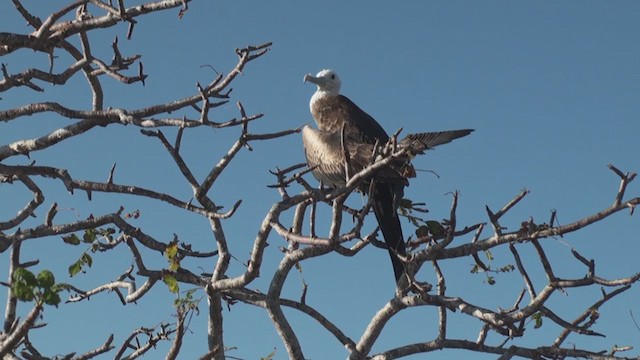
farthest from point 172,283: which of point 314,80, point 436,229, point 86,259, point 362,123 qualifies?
point 314,80

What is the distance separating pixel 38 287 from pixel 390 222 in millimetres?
4061

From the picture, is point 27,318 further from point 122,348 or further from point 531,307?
point 531,307

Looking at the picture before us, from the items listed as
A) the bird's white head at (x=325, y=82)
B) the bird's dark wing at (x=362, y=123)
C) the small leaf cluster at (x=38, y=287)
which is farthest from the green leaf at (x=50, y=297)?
the bird's white head at (x=325, y=82)

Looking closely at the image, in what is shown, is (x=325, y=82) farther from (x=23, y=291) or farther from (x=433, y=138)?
(x=23, y=291)

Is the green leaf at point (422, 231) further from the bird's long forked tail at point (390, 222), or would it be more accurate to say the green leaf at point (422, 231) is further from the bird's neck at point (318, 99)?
the bird's neck at point (318, 99)

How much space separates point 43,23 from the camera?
26.5ft

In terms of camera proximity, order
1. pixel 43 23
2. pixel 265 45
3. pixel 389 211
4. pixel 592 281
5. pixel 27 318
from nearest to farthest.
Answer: pixel 27 318 → pixel 592 281 → pixel 265 45 → pixel 43 23 → pixel 389 211

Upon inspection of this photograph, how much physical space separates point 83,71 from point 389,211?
127 inches

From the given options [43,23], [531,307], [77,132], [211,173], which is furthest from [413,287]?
[43,23]

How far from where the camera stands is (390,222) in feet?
28.1

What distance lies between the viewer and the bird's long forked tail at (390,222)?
26.9 ft

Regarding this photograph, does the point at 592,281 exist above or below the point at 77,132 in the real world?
below

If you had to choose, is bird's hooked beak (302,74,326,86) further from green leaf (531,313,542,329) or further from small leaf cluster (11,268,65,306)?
small leaf cluster (11,268,65,306)

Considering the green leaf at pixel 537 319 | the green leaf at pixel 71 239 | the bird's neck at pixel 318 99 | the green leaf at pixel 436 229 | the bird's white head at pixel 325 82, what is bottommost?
the green leaf at pixel 537 319
